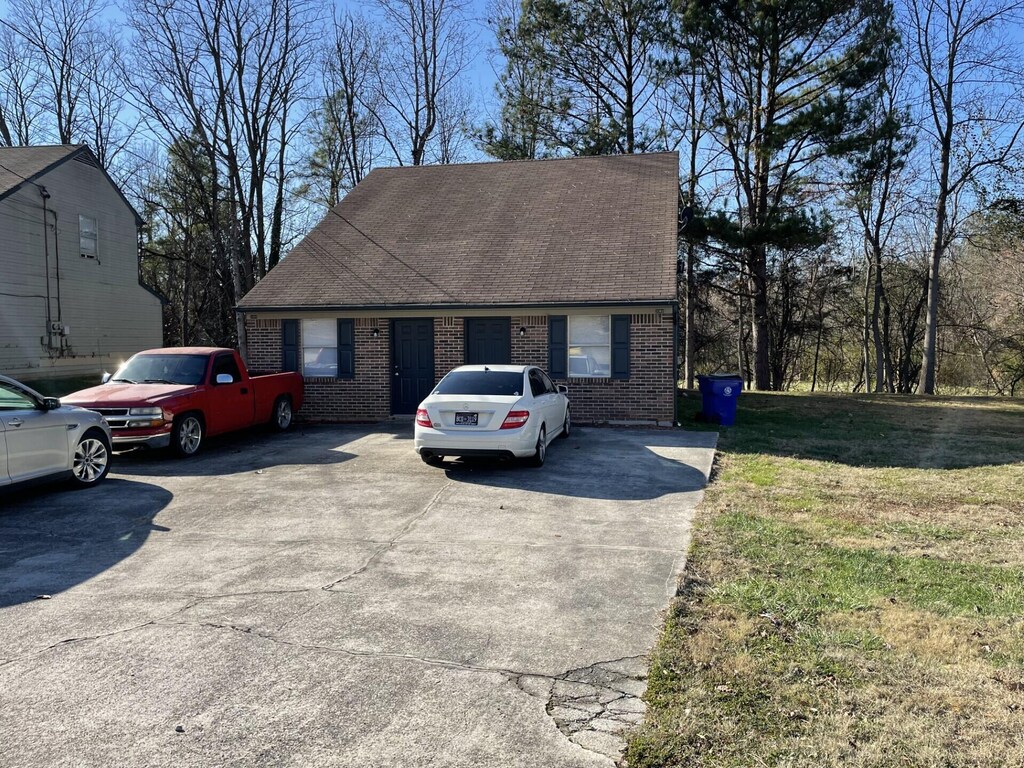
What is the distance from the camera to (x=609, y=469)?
31.2ft

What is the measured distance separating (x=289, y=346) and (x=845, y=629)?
43.8 feet

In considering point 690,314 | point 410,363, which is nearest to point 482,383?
point 410,363

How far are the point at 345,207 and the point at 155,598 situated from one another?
50.1 feet

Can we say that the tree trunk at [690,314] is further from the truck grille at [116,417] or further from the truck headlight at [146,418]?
the truck grille at [116,417]

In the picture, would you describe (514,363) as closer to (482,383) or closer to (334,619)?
(482,383)

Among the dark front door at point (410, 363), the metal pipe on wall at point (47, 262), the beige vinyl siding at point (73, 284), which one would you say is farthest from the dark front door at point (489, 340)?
the metal pipe on wall at point (47, 262)

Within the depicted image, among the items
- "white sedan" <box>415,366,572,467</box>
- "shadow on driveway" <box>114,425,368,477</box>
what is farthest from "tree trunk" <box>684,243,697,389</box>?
"white sedan" <box>415,366,572,467</box>

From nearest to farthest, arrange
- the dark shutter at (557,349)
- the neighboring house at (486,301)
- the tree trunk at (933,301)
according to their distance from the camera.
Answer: the neighboring house at (486,301) < the dark shutter at (557,349) < the tree trunk at (933,301)

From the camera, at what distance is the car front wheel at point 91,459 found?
8.27m

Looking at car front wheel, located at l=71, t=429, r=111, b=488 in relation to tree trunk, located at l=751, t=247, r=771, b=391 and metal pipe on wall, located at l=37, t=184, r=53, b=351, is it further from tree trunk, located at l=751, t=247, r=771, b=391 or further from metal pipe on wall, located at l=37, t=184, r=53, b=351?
tree trunk, located at l=751, t=247, r=771, b=391

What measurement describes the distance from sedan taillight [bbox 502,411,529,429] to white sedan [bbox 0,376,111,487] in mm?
4994

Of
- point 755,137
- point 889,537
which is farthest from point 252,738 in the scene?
point 755,137

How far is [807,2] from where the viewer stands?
21188mm

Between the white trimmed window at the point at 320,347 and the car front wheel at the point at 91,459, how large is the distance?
672 centimetres
